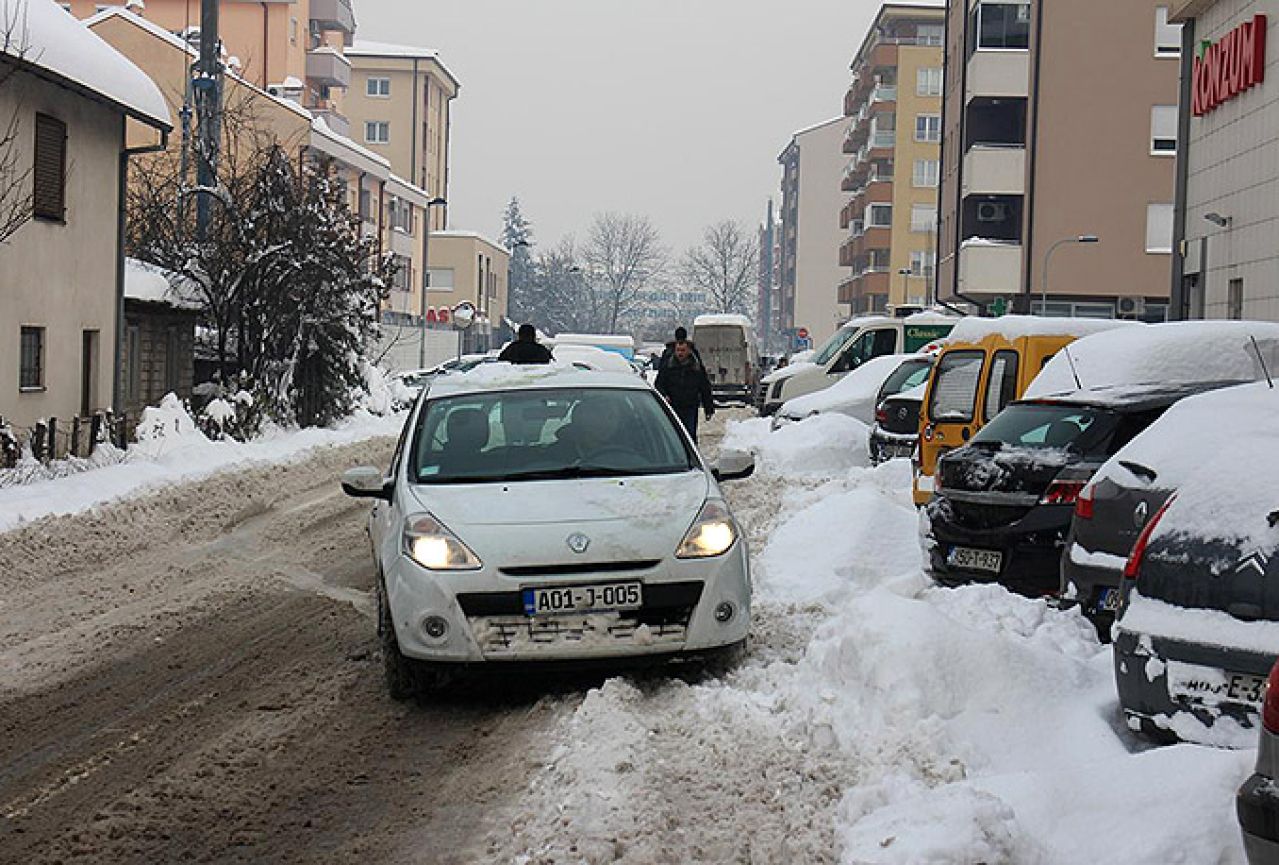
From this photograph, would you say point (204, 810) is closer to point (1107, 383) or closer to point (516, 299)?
point (1107, 383)

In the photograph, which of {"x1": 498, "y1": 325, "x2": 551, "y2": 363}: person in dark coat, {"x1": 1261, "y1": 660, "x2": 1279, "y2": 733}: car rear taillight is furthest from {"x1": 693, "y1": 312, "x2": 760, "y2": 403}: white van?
{"x1": 1261, "y1": 660, "x2": 1279, "y2": 733}: car rear taillight

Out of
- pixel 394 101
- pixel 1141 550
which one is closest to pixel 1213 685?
pixel 1141 550

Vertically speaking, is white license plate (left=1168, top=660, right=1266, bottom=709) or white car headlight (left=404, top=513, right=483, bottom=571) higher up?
white car headlight (left=404, top=513, right=483, bottom=571)

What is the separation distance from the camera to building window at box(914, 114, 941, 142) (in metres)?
79.6

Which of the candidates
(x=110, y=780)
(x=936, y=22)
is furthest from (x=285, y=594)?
(x=936, y=22)

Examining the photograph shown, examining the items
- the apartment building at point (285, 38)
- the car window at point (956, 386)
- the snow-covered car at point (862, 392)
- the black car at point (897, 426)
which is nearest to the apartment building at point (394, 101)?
the apartment building at point (285, 38)

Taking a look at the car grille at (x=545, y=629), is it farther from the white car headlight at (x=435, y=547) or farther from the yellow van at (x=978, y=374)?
the yellow van at (x=978, y=374)

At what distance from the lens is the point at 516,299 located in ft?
433

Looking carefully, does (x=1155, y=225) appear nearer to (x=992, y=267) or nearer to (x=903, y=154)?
(x=992, y=267)

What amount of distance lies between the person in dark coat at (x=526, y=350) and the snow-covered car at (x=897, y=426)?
15.0 ft

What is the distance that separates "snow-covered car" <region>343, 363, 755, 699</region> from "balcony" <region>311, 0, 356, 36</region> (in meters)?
65.8

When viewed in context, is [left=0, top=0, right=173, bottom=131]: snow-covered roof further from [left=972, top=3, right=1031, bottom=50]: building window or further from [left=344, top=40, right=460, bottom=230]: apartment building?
[left=344, top=40, right=460, bottom=230]: apartment building

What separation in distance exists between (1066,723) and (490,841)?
8.18 ft

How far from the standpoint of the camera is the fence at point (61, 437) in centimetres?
1803
